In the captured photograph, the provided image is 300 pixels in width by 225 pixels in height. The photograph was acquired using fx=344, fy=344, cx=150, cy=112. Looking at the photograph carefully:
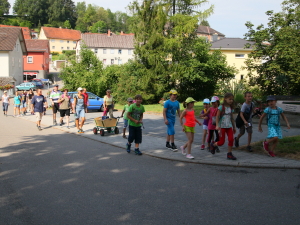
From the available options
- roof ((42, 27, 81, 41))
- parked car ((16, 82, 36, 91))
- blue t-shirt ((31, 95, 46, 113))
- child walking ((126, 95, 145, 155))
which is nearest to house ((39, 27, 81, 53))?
roof ((42, 27, 81, 41))

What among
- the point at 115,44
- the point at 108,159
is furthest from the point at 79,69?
the point at 115,44

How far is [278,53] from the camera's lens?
2462cm

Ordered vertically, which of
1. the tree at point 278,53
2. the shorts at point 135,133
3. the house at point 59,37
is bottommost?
the shorts at point 135,133

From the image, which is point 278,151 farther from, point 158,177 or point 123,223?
point 123,223

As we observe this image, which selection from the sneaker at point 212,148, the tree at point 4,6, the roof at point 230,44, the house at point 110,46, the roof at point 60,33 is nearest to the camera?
the sneaker at point 212,148

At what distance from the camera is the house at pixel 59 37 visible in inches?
4660

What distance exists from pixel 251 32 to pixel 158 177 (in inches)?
821

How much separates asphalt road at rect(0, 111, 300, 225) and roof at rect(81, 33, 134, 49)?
3094 inches

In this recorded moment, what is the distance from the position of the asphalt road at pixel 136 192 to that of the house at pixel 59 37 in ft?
382

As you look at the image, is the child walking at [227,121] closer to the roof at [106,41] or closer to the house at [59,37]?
the roof at [106,41]

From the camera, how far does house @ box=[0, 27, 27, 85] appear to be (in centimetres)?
5034

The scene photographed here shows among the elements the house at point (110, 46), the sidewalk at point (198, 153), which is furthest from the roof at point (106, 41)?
the sidewalk at point (198, 153)

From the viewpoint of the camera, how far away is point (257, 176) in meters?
7.20

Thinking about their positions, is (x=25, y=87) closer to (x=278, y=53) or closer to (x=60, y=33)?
(x=278, y=53)
